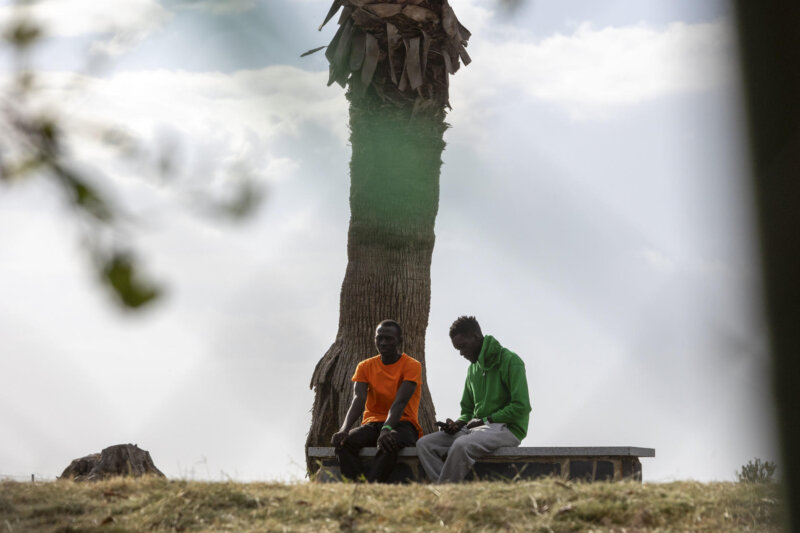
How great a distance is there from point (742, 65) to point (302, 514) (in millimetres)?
4174

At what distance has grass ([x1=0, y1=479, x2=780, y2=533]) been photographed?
417 centimetres

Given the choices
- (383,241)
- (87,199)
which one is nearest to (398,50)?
(383,241)

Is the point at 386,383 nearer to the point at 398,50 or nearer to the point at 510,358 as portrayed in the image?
the point at 510,358

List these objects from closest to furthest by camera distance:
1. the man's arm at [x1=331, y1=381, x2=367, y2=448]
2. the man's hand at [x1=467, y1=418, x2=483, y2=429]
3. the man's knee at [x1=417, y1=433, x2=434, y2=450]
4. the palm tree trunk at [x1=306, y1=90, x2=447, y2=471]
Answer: the man's knee at [x1=417, y1=433, x2=434, y2=450], the man's hand at [x1=467, y1=418, x2=483, y2=429], the man's arm at [x1=331, y1=381, x2=367, y2=448], the palm tree trunk at [x1=306, y1=90, x2=447, y2=471]

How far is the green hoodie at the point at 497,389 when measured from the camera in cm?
669

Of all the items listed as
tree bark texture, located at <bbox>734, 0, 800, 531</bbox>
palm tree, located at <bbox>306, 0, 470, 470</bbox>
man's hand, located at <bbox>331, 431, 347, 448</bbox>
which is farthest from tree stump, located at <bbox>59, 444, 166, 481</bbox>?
tree bark texture, located at <bbox>734, 0, 800, 531</bbox>

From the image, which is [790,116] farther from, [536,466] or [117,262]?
[536,466]

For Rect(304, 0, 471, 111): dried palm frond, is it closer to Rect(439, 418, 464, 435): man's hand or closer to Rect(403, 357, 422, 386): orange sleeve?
Rect(403, 357, 422, 386): orange sleeve

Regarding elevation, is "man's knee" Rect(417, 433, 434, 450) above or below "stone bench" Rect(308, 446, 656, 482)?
above

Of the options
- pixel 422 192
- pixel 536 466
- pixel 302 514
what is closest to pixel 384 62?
pixel 422 192

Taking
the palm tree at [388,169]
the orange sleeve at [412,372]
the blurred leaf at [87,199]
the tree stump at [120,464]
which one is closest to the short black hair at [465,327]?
the orange sleeve at [412,372]

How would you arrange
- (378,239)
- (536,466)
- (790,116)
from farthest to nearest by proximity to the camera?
Answer: (378,239)
(536,466)
(790,116)

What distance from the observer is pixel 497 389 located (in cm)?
688

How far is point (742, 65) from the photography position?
72 centimetres
